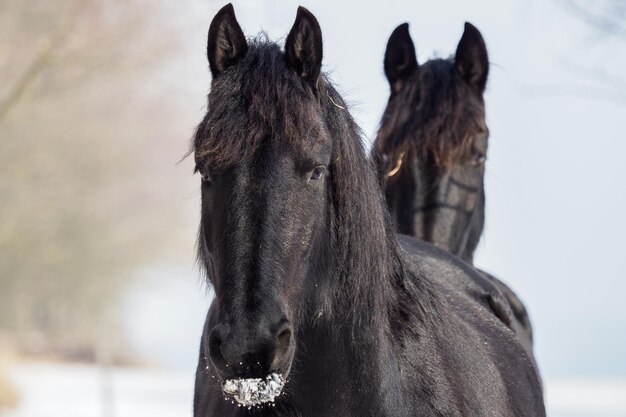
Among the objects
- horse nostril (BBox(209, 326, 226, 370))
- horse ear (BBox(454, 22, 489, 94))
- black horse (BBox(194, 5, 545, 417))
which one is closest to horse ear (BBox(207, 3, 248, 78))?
black horse (BBox(194, 5, 545, 417))

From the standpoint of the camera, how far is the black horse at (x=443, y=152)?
18.6ft

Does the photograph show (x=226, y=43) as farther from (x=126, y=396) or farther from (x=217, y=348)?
(x=126, y=396)

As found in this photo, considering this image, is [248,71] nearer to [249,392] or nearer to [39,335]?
[249,392]

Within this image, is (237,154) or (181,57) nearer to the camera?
(237,154)

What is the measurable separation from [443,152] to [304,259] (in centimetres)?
274

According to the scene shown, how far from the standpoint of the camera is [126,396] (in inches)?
822

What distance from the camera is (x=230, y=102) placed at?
317 centimetres

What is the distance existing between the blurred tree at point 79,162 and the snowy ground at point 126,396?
139 inches

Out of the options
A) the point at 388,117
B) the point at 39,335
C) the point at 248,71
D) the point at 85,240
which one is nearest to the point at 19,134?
the point at 85,240

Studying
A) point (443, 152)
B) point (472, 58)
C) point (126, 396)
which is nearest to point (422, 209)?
point (443, 152)

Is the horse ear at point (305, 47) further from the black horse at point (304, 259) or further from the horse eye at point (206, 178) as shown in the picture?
the horse eye at point (206, 178)

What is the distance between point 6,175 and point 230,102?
56.4 ft

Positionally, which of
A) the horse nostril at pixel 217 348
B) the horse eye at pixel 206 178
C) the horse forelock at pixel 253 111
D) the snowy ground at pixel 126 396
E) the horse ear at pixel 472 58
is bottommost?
the snowy ground at pixel 126 396

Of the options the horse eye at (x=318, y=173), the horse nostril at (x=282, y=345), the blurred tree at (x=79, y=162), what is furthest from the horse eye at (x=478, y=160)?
the blurred tree at (x=79, y=162)
